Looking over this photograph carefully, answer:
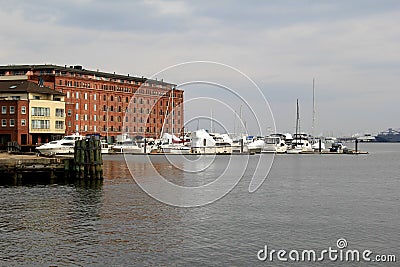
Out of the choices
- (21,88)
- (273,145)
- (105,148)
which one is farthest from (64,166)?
(273,145)

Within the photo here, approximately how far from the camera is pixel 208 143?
509 ft

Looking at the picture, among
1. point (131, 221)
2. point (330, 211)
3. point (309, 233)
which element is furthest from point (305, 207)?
point (131, 221)

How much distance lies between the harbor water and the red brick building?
318 ft

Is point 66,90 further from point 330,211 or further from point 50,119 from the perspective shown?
point 330,211

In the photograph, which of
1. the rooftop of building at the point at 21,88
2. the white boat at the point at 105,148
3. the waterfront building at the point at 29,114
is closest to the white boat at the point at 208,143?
the white boat at the point at 105,148

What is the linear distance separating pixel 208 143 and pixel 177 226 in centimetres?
11511

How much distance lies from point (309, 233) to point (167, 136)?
117 meters

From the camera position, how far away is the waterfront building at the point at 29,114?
124438 mm

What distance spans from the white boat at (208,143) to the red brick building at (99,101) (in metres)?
8.86

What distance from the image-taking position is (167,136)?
502 ft

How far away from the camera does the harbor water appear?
3139cm

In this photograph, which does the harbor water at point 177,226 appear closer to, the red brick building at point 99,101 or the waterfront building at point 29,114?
the waterfront building at point 29,114

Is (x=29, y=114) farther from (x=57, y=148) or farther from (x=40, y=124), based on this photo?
(x=57, y=148)

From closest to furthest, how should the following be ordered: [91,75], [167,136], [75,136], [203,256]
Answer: [203,256] < [75,136] < [167,136] < [91,75]
